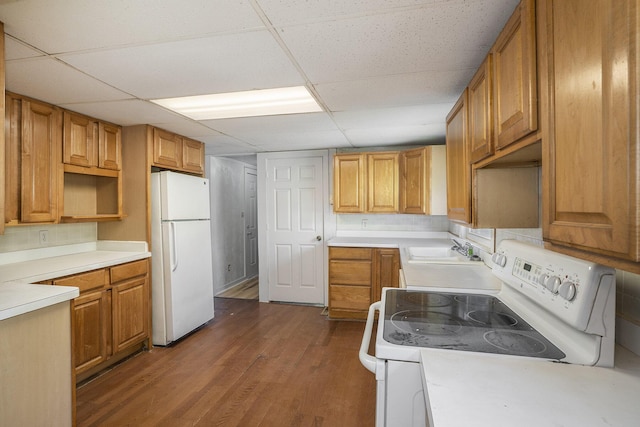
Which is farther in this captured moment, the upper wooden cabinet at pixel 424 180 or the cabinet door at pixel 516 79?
the upper wooden cabinet at pixel 424 180

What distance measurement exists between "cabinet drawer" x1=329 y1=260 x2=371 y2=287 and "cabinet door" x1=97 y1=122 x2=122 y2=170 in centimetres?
233

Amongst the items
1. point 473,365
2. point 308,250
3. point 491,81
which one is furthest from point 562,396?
point 308,250

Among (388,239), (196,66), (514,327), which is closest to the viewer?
(514,327)

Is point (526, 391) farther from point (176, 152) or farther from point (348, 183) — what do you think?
point (176, 152)

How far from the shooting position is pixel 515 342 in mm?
1096

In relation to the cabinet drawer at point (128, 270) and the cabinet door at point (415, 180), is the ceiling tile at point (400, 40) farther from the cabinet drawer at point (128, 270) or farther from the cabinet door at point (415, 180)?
the cabinet drawer at point (128, 270)

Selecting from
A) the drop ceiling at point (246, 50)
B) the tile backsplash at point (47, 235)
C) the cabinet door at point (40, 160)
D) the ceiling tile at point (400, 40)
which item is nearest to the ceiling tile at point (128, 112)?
the drop ceiling at point (246, 50)

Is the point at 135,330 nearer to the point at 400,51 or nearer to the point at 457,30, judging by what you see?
the point at 400,51

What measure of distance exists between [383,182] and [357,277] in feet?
3.68

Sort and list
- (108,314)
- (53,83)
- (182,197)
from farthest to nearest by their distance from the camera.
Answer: (182,197) < (108,314) < (53,83)

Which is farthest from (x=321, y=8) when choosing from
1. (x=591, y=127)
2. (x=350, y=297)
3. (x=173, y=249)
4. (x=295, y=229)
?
(x=295, y=229)

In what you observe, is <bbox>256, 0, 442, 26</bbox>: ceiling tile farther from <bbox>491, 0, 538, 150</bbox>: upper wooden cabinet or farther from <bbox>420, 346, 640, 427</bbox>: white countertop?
<bbox>420, 346, 640, 427</bbox>: white countertop

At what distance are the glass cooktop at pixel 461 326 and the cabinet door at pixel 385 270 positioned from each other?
185 centimetres

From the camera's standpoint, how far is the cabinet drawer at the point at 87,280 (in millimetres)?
2209
